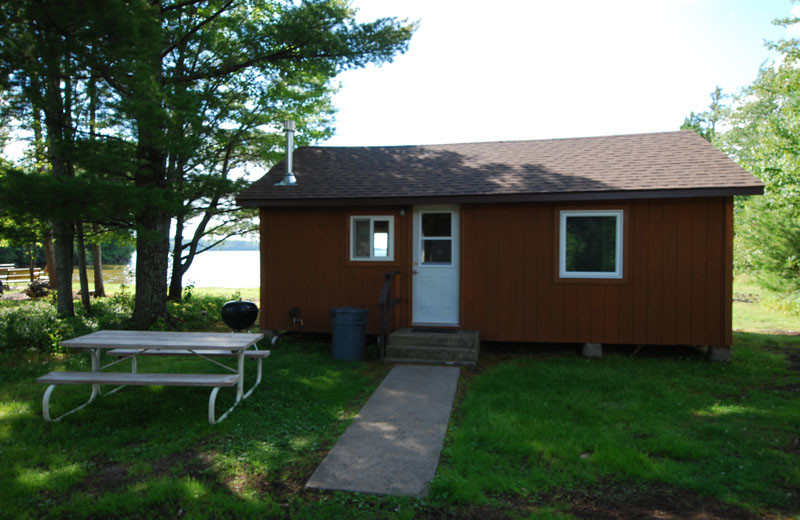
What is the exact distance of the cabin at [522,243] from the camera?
24.5 feet

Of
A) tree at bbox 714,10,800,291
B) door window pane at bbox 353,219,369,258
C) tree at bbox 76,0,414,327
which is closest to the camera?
tree at bbox 76,0,414,327

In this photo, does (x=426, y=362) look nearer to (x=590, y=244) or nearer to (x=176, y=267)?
(x=590, y=244)

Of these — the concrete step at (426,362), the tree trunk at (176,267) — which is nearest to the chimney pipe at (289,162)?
the concrete step at (426,362)

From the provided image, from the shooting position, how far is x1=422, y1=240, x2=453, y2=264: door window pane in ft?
27.8

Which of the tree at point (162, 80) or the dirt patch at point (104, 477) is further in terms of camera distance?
the tree at point (162, 80)

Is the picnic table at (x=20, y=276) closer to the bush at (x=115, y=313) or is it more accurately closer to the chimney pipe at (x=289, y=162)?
the bush at (x=115, y=313)

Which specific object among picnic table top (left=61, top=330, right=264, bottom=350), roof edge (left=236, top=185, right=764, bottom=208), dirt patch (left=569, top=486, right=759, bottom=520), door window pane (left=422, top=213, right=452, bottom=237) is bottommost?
dirt patch (left=569, top=486, right=759, bottom=520)

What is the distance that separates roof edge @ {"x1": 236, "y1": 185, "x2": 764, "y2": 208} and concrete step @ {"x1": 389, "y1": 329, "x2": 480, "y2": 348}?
2149mm

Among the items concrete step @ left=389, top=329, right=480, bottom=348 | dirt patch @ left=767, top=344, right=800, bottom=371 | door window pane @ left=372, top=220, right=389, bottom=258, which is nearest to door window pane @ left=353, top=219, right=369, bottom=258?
door window pane @ left=372, top=220, right=389, bottom=258

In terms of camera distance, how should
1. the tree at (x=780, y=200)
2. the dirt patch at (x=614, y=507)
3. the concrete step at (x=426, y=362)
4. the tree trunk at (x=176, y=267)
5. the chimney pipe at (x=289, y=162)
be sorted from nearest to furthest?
1. the dirt patch at (x=614, y=507)
2. the concrete step at (x=426, y=362)
3. the chimney pipe at (x=289, y=162)
4. the tree at (x=780, y=200)
5. the tree trunk at (x=176, y=267)

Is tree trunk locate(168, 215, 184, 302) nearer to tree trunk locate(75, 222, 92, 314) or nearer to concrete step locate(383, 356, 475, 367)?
tree trunk locate(75, 222, 92, 314)

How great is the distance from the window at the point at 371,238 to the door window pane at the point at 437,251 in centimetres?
61

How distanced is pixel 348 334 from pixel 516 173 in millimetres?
3978

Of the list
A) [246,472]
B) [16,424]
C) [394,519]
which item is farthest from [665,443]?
[16,424]
